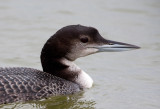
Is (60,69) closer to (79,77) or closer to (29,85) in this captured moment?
(79,77)

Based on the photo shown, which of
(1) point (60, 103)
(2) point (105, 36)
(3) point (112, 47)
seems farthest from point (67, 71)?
(2) point (105, 36)

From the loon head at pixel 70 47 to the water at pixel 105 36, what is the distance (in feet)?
1.50

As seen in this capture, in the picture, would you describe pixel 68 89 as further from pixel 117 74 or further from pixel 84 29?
pixel 117 74

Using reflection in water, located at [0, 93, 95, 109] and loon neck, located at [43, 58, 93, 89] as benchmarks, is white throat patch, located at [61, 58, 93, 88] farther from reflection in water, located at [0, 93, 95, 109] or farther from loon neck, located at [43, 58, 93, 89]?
reflection in water, located at [0, 93, 95, 109]

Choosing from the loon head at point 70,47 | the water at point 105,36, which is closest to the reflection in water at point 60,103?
the water at point 105,36

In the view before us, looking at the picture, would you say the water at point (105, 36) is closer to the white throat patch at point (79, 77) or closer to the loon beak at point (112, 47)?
the white throat patch at point (79, 77)

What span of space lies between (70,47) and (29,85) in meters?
0.98

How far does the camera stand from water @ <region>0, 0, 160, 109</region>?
7910 mm

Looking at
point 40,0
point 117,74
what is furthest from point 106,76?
point 40,0

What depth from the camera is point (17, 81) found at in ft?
23.3

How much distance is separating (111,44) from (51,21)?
151 inches

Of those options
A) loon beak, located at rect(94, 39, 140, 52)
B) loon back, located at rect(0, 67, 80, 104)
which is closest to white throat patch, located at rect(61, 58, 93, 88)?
loon back, located at rect(0, 67, 80, 104)

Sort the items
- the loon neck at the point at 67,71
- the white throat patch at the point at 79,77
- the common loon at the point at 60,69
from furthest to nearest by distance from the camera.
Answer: the white throat patch at the point at 79,77 → the loon neck at the point at 67,71 → the common loon at the point at 60,69

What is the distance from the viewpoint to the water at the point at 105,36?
7910 mm
